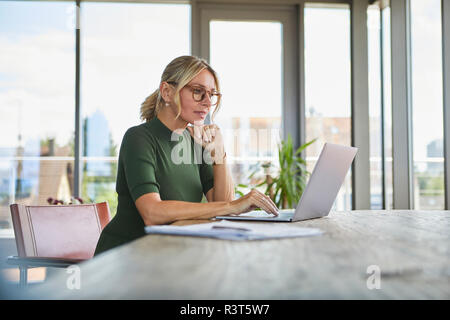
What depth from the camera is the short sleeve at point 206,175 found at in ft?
6.04

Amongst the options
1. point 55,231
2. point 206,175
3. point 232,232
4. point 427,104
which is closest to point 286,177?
point 427,104

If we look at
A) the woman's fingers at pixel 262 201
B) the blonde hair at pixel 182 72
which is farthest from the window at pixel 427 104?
the woman's fingers at pixel 262 201

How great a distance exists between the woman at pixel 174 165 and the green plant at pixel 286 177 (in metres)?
1.99

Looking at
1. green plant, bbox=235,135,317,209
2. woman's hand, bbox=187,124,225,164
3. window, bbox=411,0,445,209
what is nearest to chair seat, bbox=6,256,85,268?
woman's hand, bbox=187,124,225,164

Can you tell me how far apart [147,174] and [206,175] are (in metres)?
0.52

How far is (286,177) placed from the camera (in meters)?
3.85

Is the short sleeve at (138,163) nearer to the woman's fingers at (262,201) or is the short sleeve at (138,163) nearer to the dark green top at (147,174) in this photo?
the dark green top at (147,174)

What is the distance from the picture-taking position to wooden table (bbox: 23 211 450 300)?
0.46 m

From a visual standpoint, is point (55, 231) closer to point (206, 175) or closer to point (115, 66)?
point (206, 175)

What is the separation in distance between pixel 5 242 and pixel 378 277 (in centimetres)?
411

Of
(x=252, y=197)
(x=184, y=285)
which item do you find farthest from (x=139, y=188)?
(x=184, y=285)

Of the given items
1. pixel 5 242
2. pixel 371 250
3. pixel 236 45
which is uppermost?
pixel 236 45

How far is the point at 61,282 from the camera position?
0.48 metres
